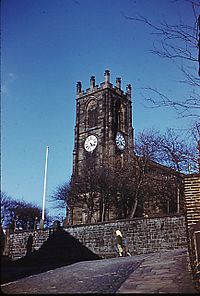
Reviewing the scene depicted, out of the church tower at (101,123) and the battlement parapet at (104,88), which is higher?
the battlement parapet at (104,88)

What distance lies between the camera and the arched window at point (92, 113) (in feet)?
149

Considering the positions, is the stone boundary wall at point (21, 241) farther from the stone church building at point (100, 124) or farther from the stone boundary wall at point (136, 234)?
the stone church building at point (100, 124)

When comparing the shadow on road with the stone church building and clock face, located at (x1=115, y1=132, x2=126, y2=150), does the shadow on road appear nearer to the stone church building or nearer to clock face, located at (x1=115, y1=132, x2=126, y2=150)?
the stone church building

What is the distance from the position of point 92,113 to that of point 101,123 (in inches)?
137

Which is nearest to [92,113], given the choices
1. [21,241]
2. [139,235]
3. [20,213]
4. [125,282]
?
[20,213]

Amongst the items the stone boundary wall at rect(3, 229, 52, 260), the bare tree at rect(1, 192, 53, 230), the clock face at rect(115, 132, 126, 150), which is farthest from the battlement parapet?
the stone boundary wall at rect(3, 229, 52, 260)

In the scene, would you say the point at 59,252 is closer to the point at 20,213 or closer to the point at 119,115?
the point at 20,213

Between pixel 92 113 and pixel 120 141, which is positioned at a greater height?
pixel 92 113

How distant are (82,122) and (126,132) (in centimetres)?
628

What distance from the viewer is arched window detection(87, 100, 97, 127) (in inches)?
1783

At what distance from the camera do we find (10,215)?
3744 cm

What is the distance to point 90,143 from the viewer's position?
4328 centimetres

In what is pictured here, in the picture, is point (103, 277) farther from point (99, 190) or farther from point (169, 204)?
point (99, 190)

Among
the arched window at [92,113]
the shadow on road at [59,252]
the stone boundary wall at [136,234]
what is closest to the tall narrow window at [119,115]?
the arched window at [92,113]
